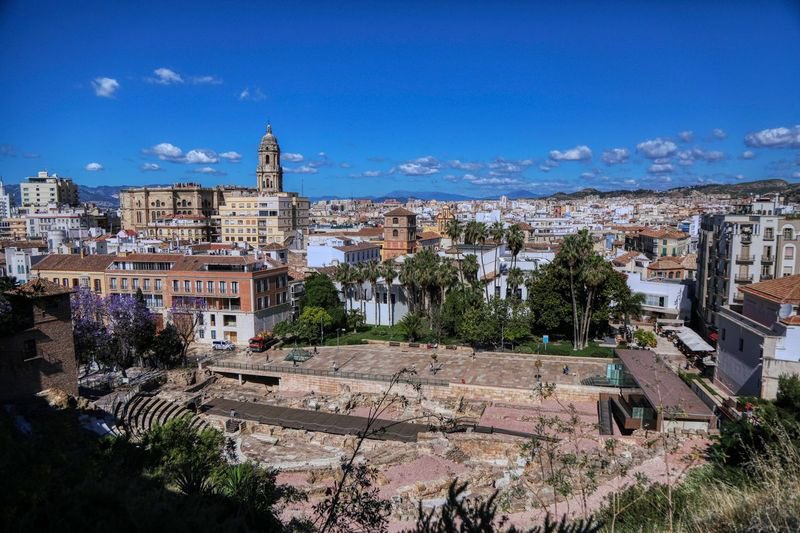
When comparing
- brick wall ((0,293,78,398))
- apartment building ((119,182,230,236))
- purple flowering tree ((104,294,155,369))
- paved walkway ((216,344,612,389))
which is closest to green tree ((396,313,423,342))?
paved walkway ((216,344,612,389))

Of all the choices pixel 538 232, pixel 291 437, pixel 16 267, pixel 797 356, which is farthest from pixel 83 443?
pixel 538 232

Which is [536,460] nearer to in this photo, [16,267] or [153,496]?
[153,496]

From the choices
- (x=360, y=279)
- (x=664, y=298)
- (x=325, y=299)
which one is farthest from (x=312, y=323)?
(x=664, y=298)

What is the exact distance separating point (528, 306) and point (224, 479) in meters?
27.8

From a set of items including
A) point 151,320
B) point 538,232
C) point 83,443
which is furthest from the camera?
point 538,232

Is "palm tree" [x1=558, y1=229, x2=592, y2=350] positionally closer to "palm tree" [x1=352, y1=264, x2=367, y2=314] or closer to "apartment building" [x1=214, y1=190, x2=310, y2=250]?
"palm tree" [x1=352, y1=264, x2=367, y2=314]

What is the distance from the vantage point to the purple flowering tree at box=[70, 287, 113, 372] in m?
31.7

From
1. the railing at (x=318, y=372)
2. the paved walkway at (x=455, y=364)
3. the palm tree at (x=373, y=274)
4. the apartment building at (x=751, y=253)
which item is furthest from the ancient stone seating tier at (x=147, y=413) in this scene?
the apartment building at (x=751, y=253)

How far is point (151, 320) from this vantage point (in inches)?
1379

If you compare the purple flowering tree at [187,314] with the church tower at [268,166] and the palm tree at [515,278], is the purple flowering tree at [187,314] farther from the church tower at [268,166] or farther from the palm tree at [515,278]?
the church tower at [268,166]

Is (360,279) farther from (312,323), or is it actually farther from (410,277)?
(312,323)

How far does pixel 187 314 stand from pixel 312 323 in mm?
9669

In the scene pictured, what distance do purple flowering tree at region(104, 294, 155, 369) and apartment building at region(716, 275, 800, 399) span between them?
3370 cm

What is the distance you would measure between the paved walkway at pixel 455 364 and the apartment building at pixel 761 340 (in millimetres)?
6531
